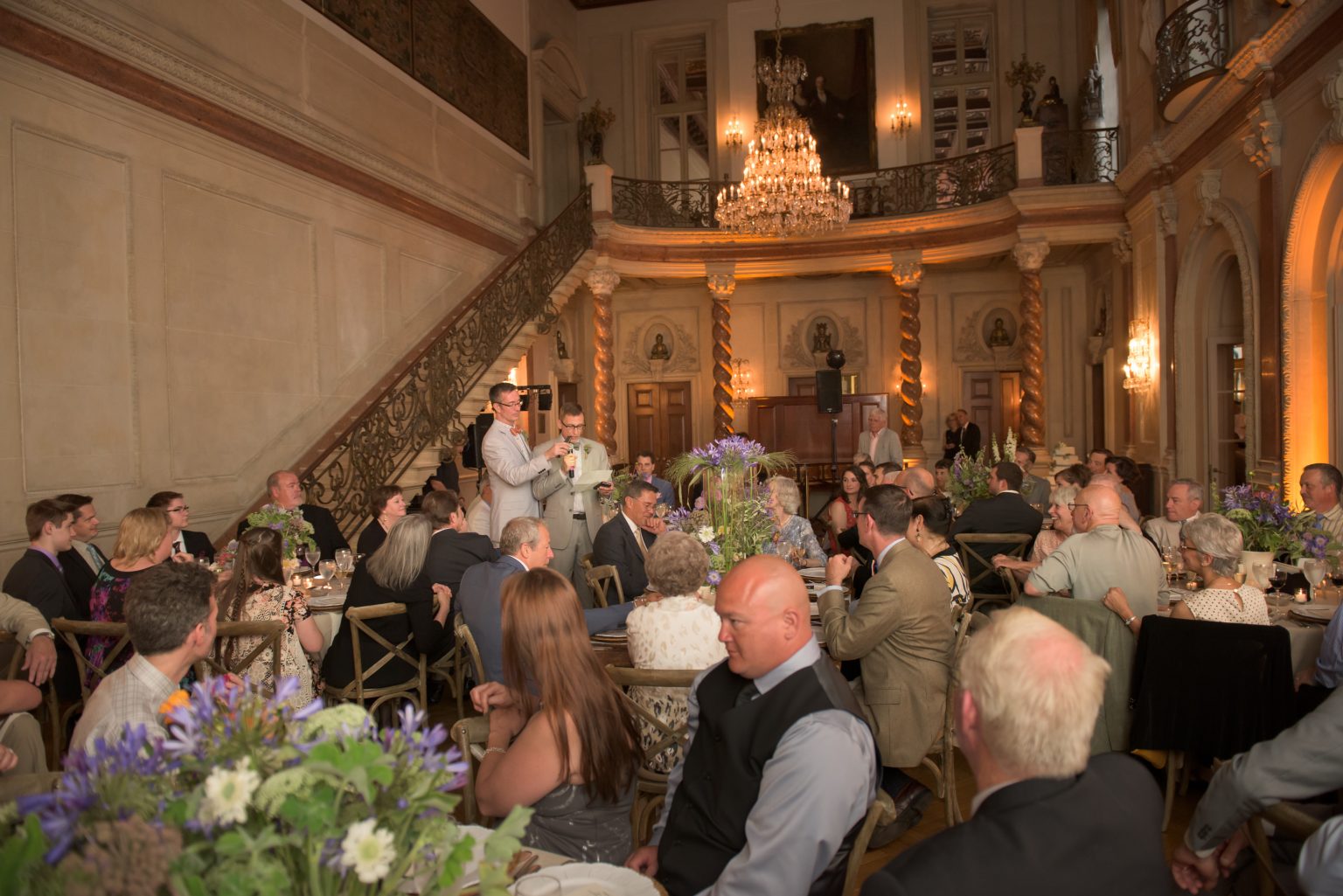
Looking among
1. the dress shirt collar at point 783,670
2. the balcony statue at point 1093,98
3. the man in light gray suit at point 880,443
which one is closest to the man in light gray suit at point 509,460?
the dress shirt collar at point 783,670

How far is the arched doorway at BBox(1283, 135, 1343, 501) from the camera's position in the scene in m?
6.88

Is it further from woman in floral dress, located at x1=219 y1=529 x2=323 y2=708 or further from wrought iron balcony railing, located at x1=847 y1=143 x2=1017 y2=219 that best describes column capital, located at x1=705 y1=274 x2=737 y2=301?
woman in floral dress, located at x1=219 y1=529 x2=323 y2=708

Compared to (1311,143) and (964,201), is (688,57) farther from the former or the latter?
(1311,143)

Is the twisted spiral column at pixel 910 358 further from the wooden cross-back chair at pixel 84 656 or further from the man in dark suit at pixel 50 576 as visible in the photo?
the wooden cross-back chair at pixel 84 656

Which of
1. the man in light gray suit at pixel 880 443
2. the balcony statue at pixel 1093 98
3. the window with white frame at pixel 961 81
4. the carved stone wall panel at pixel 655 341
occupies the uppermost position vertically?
the window with white frame at pixel 961 81

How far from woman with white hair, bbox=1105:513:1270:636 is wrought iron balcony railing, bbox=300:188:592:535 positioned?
602 cm

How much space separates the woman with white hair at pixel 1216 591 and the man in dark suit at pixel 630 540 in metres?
2.47

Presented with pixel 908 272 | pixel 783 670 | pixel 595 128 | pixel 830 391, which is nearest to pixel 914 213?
pixel 908 272

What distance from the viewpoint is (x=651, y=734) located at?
3.15 meters

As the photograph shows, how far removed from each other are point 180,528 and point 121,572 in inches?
65.0

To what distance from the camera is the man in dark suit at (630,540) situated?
17.3 ft

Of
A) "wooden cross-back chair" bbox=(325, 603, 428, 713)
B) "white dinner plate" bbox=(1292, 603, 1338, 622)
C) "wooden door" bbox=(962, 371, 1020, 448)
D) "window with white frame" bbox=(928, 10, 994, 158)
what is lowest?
"wooden cross-back chair" bbox=(325, 603, 428, 713)

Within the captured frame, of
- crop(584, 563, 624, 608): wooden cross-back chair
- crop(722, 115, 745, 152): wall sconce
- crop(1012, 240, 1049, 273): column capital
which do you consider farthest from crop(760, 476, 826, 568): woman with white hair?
crop(722, 115, 745, 152): wall sconce

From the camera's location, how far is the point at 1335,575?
4328mm
